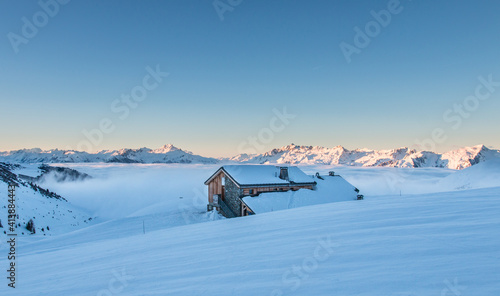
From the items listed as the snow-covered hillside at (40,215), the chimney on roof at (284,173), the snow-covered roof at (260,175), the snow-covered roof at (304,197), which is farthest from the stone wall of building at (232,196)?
the snow-covered hillside at (40,215)

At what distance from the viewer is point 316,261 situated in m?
3.51

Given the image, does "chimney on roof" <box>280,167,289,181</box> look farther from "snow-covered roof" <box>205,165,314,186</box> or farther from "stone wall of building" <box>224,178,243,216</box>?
"stone wall of building" <box>224,178,243,216</box>

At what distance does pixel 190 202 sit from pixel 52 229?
15795 millimetres

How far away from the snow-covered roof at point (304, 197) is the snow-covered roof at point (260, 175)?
1.47m

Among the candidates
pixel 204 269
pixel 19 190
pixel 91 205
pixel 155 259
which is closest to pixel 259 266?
pixel 204 269

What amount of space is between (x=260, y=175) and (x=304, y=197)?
4.87m

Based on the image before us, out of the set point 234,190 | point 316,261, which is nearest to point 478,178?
point 234,190

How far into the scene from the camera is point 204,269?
3.81 metres

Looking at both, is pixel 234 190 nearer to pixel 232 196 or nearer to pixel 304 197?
pixel 232 196

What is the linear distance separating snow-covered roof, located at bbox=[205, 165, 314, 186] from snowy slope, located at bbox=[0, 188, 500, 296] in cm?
1750

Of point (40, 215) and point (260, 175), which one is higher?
point (260, 175)

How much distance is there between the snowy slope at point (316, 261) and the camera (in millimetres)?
2680

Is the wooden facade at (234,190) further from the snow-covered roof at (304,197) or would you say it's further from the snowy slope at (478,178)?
the snowy slope at (478,178)

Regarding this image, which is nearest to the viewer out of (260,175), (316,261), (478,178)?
(316,261)
